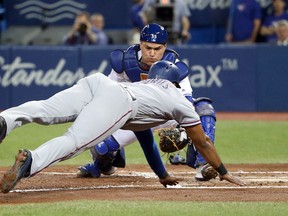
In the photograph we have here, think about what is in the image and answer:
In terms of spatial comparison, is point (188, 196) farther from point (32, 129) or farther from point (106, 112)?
point (32, 129)

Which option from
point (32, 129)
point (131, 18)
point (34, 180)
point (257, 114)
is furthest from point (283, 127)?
point (34, 180)

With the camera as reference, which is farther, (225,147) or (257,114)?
(257,114)

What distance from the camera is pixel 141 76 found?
866cm

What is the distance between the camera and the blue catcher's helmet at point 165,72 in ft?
24.4

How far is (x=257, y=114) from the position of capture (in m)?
16.3

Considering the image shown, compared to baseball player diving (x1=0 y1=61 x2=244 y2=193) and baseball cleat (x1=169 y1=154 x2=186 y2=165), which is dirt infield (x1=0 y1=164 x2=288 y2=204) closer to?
baseball cleat (x1=169 y1=154 x2=186 y2=165)

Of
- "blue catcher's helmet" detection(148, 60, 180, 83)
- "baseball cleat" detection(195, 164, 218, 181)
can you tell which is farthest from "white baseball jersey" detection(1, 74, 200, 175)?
"baseball cleat" detection(195, 164, 218, 181)

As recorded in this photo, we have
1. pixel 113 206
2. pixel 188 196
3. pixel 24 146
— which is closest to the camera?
pixel 113 206

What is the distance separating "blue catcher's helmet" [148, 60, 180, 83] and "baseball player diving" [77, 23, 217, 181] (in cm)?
73

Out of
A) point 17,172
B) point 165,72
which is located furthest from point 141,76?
point 17,172

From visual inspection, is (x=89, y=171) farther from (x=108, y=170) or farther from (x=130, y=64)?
(x=130, y=64)

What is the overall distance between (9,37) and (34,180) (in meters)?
11.2

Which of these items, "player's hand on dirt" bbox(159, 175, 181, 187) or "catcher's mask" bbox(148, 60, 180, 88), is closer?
"catcher's mask" bbox(148, 60, 180, 88)

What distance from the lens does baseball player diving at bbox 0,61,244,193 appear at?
663 cm
